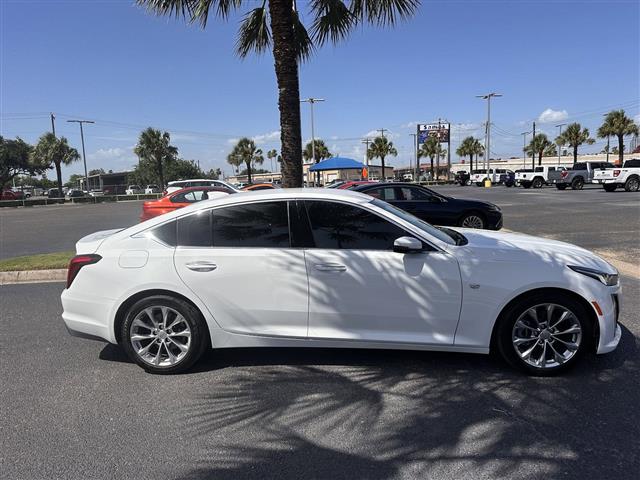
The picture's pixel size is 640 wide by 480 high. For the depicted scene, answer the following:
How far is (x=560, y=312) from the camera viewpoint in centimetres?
379

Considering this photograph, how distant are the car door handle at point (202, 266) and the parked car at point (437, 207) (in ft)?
24.9

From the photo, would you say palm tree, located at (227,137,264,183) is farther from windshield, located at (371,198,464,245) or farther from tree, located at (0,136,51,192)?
windshield, located at (371,198,464,245)

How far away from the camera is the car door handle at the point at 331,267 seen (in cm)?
383

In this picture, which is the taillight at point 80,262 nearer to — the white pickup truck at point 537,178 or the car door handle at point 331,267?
the car door handle at point 331,267

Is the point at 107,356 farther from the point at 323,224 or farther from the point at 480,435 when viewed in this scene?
the point at 480,435

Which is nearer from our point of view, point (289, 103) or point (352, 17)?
point (289, 103)

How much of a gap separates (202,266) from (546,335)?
2.86 meters

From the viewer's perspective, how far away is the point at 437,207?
1120 cm

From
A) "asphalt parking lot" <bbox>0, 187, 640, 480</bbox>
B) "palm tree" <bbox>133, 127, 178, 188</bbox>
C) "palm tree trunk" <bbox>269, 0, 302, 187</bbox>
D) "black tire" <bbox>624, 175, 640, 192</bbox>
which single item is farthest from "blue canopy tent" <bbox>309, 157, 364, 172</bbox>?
"palm tree" <bbox>133, 127, 178, 188</bbox>

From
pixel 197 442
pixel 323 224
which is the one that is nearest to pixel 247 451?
pixel 197 442

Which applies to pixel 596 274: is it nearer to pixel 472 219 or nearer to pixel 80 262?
pixel 80 262

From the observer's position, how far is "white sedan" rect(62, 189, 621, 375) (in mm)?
3762

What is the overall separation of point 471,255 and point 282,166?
442cm

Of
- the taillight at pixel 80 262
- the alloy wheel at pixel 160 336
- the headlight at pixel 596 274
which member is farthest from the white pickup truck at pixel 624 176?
the taillight at pixel 80 262
